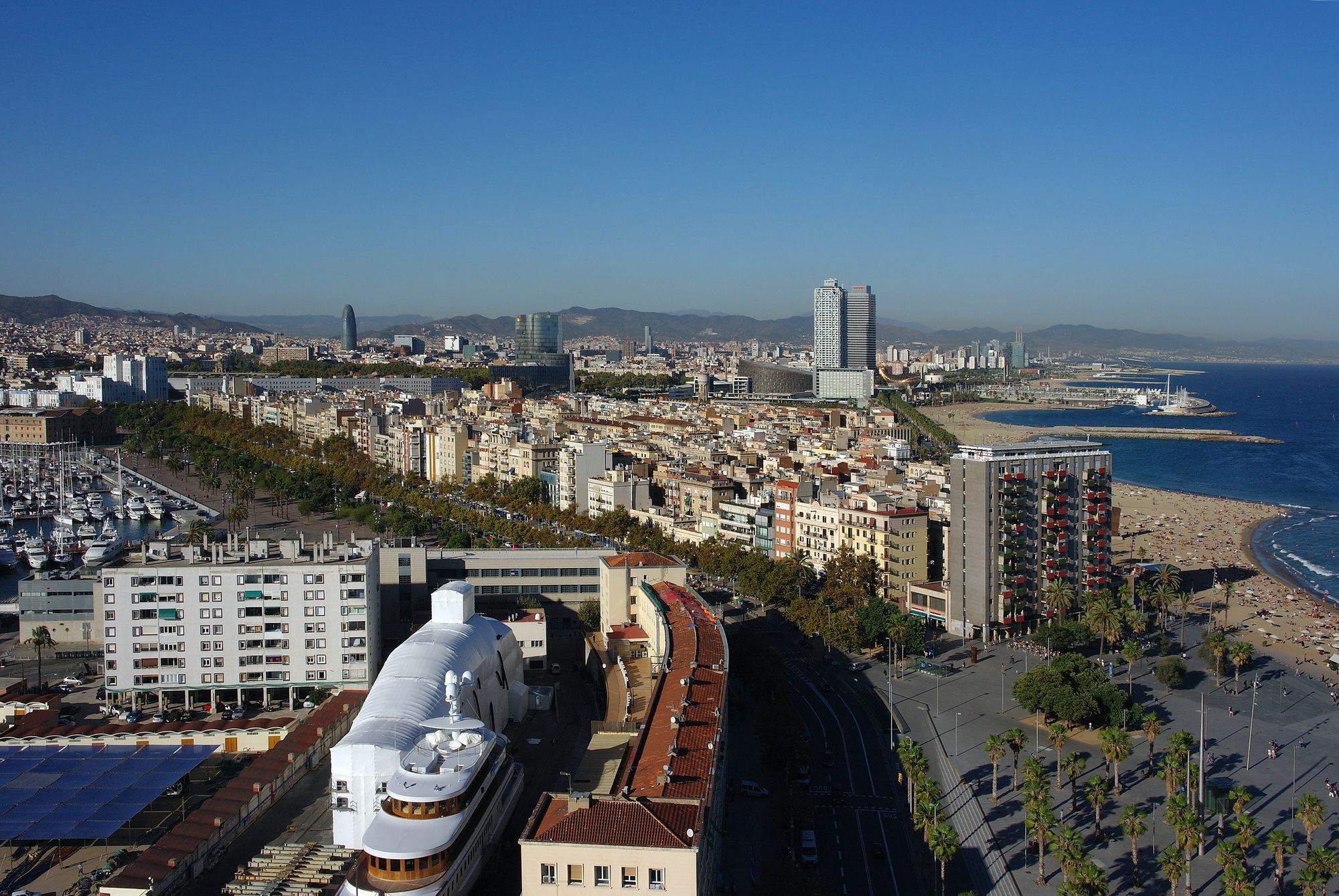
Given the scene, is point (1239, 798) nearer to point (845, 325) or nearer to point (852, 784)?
point (852, 784)

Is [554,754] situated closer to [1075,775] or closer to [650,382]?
[1075,775]

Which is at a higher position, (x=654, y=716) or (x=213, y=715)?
(x=654, y=716)

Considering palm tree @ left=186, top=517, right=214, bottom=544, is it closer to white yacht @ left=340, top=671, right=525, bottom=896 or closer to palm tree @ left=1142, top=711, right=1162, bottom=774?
white yacht @ left=340, top=671, right=525, bottom=896

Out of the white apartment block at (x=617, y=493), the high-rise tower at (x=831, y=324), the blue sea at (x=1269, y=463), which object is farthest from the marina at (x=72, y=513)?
the high-rise tower at (x=831, y=324)

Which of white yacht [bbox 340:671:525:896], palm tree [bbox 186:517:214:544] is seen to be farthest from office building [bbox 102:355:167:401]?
white yacht [bbox 340:671:525:896]

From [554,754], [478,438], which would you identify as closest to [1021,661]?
[554,754]

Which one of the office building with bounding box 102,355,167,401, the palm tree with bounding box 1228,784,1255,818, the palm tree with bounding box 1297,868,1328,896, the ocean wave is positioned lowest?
the ocean wave
